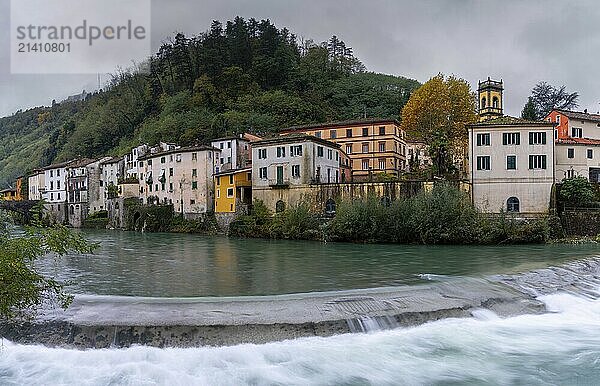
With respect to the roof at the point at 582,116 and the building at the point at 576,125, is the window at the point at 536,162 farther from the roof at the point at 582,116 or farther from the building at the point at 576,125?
the roof at the point at 582,116

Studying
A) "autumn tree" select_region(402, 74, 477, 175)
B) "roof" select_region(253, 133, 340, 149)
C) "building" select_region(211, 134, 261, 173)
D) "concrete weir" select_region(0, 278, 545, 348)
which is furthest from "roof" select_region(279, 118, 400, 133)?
"concrete weir" select_region(0, 278, 545, 348)

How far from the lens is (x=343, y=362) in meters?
11.1

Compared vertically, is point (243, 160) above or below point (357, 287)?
above

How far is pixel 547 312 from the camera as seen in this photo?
15.8 meters

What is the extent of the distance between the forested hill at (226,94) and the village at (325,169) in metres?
14.4

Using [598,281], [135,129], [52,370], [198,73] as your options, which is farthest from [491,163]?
[135,129]

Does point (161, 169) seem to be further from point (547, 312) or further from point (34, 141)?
point (34, 141)

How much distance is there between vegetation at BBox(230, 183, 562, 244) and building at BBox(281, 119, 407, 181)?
2165 cm

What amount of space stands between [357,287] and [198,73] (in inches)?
3725

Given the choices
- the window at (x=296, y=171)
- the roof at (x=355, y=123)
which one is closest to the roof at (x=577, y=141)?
the roof at (x=355, y=123)

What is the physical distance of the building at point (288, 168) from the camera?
48938 mm

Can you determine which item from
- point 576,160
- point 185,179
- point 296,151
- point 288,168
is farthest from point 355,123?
point 576,160

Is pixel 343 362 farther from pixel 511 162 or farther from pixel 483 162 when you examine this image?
pixel 511 162

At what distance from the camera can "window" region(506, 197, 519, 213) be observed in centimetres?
4175
